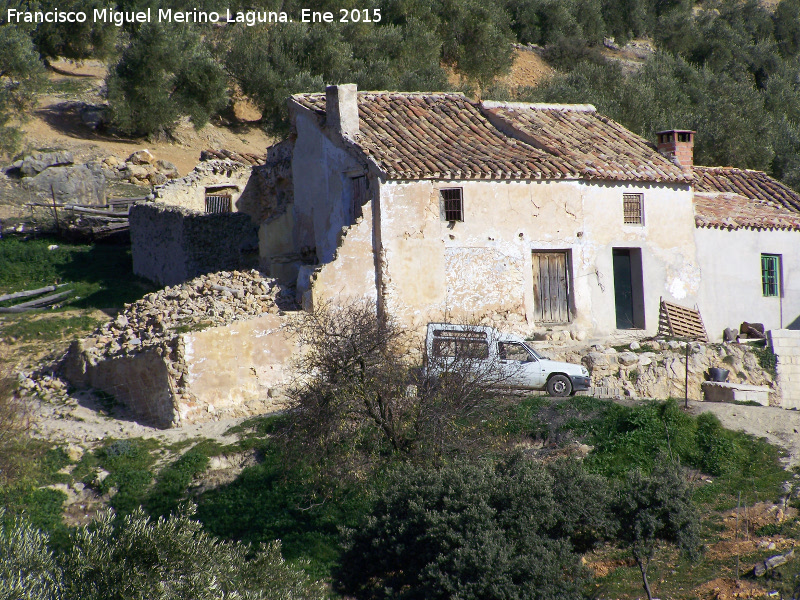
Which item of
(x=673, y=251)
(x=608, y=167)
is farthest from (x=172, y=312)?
(x=673, y=251)

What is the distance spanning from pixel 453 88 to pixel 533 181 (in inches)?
763

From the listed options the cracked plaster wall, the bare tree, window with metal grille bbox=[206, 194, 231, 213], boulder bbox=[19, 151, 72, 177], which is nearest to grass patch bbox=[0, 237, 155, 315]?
window with metal grille bbox=[206, 194, 231, 213]

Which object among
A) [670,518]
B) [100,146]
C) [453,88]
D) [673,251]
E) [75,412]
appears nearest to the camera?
[670,518]

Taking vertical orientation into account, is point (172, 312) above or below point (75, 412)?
above

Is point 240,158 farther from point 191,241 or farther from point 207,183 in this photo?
point 191,241

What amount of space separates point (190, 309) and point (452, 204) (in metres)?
6.38

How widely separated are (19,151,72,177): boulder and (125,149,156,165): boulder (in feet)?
8.29

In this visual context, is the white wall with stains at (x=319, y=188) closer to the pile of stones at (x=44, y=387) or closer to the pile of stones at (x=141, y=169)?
→ the pile of stones at (x=44, y=387)

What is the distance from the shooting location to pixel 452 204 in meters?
20.1

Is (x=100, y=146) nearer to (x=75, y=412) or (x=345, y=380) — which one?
(x=75, y=412)

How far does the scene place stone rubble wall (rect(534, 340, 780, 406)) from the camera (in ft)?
62.5

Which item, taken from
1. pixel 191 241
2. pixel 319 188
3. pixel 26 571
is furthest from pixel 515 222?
pixel 26 571

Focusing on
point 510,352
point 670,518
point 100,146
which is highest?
point 100,146

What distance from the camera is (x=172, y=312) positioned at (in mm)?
19047
